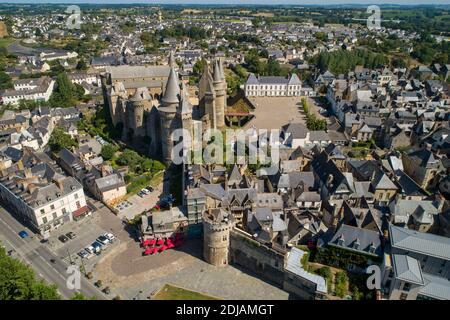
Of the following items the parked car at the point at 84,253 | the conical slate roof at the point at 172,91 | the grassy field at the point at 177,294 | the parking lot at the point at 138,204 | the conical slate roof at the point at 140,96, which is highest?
the conical slate roof at the point at 172,91

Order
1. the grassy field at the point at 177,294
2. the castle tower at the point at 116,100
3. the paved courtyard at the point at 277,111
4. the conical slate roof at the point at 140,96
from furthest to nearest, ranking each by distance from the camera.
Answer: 1. the paved courtyard at the point at 277,111
2. the castle tower at the point at 116,100
3. the conical slate roof at the point at 140,96
4. the grassy field at the point at 177,294

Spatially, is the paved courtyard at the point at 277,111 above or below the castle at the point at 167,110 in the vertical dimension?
below

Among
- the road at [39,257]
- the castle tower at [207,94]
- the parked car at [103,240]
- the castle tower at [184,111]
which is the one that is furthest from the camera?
the castle tower at [207,94]

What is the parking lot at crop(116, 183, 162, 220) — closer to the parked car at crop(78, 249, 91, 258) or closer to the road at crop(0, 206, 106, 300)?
the parked car at crop(78, 249, 91, 258)

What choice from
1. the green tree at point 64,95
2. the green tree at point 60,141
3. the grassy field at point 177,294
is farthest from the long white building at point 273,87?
the grassy field at point 177,294

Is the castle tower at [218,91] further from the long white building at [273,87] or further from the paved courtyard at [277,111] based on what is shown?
the long white building at [273,87]

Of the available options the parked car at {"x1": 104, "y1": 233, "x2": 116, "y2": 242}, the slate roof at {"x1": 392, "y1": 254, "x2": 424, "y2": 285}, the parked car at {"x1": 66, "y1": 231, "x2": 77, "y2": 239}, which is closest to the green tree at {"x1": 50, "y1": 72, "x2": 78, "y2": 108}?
the parked car at {"x1": 66, "y1": 231, "x2": 77, "y2": 239}

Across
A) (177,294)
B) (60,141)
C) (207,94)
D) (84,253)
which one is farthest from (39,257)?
(207,94)
